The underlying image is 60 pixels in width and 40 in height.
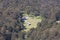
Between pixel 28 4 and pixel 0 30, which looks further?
pixel 28 4

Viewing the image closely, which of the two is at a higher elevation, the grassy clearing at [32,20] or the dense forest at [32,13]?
the dense forest at [32,13]

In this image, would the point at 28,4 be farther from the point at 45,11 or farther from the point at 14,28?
the point at 14,28

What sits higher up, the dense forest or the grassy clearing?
the dense forest

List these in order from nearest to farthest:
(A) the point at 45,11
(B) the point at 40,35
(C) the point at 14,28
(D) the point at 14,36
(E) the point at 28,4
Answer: (B) the point at 40,35, (D) the point at 14,36, (C) the point at 14,28, (A) the point at 45,11, (E) the point at 28,4

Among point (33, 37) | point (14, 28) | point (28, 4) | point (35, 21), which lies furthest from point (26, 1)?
point (33, 37)

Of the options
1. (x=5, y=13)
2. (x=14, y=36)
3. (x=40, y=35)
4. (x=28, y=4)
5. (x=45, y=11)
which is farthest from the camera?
(x=28, y=4)

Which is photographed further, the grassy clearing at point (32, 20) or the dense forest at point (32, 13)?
the grassy clearing at point (32, 20)

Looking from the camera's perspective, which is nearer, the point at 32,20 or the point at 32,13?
the point at 32,20

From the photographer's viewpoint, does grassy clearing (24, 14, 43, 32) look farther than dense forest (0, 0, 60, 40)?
Yes
